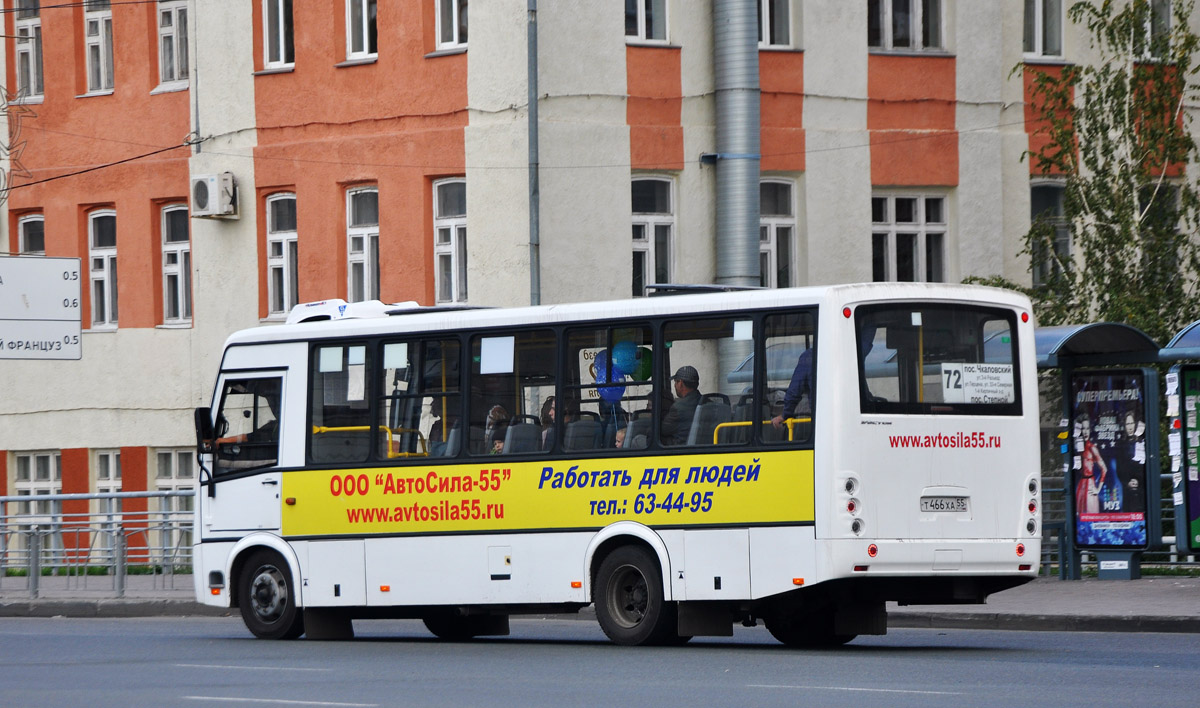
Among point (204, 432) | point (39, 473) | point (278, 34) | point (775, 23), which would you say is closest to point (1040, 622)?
point (204, 432)

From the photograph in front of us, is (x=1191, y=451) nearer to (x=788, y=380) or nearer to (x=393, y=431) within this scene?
(x=788, y=380)

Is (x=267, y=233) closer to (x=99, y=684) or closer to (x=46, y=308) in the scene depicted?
(x=46, y=308)

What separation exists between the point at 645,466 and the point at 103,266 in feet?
65.2

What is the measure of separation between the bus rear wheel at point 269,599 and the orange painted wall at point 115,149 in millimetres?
15237

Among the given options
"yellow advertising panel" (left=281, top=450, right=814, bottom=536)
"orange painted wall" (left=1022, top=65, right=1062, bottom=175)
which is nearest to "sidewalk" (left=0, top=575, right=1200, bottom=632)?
"yellow advertising panel" (left=281, top=450, right=814, bottom=536)

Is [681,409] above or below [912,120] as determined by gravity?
below

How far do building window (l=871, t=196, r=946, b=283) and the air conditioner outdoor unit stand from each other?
9606 millimetres

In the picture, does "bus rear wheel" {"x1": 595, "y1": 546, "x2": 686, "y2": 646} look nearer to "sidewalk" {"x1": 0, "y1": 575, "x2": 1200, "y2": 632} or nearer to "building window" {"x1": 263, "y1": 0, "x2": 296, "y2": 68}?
"sidewalk" {"x1": 0, "y1": 575, "x2": 1200, "y2": 632}

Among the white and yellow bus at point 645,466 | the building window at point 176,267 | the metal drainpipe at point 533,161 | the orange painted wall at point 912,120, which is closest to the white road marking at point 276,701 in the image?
the white and yellow bus at point 645,466

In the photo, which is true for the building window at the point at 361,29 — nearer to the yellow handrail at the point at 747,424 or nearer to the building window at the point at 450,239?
the building window at the point at 450,239

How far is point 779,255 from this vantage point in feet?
98.3

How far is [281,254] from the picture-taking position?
31.7 metres

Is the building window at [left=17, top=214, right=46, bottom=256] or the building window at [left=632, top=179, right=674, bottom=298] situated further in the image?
the building window at [left=17, top=214, right=46, bottom=256]

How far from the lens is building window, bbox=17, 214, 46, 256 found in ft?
114
